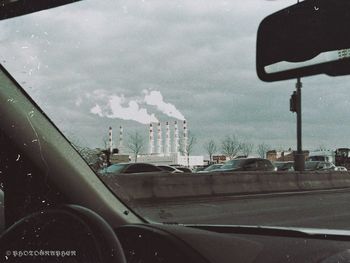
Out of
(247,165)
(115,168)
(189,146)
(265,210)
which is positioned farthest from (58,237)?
(265,210)

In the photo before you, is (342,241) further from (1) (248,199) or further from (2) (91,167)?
(1) (248,199)

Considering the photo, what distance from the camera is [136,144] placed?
1.78 metres

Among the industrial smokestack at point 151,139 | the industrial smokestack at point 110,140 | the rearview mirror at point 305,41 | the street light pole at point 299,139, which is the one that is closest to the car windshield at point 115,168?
the industrial smokestack at point 110,140

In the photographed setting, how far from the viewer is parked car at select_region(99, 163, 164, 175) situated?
79.5 inches

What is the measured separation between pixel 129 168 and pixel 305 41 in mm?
1042

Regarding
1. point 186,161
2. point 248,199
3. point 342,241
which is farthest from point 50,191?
point 248,199

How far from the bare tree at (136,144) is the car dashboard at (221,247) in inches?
12.1

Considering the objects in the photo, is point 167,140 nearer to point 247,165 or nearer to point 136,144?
point 136,144

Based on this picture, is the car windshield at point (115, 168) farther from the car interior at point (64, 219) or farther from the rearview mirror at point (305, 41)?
the rearview mirror at point (305, 41)

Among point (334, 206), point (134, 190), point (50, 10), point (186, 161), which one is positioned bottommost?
point (334, 206)

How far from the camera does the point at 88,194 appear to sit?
201 cm

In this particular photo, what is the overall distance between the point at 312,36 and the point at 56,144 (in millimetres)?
1085

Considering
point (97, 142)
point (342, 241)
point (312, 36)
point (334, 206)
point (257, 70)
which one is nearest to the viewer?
point (312, 36)

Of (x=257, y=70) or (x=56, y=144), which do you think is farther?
(x=56, y=144)
